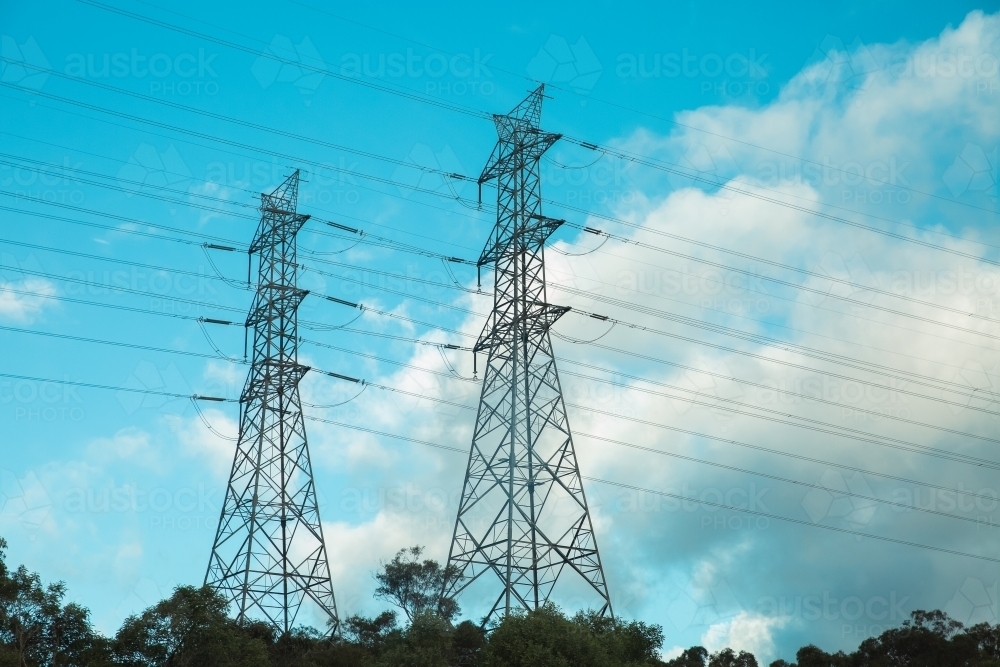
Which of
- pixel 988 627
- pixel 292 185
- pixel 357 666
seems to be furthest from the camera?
pixel 988 627

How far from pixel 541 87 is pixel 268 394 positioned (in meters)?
20.5

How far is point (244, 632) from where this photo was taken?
49.1 m

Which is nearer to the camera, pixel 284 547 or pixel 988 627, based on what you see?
pixel 284 547

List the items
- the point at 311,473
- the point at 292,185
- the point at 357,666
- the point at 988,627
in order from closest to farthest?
the point at 357,666 → the point at 311,473 → the point at 292,185 → the point at 988,627

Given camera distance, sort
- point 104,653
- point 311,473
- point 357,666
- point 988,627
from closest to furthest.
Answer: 1. point 104,653
2. point 357,666
3. point 311,473
4. point 988,627

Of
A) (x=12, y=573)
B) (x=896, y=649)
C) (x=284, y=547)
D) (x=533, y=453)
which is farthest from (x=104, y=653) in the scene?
(x=896, y=649)

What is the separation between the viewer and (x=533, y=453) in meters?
48.2

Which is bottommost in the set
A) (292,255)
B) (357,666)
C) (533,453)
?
(357,666)

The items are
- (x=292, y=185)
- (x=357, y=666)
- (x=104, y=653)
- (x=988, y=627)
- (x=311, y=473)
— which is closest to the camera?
(x=104, y=653)

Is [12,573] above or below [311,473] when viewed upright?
below

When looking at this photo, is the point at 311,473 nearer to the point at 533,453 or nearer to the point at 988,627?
the point at 533,453

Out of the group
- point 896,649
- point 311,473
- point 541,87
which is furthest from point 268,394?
point 896,649

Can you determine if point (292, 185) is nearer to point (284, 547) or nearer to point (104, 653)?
point (284, 547)

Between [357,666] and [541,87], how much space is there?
29322mm
